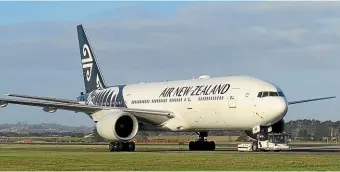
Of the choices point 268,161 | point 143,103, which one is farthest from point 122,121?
point 268,161

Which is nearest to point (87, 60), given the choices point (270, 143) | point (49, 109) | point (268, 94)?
point (49, 109)

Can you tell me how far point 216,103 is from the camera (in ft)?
136

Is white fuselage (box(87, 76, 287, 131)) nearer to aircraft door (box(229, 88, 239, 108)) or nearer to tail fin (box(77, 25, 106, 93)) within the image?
aircraft door (box(229, 88, 239, 108))

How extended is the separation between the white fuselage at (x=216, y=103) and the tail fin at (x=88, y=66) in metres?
9.00

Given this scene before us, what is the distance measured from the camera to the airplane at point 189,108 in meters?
39.4

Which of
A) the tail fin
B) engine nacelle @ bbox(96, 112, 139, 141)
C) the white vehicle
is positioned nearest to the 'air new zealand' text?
engine nacelle @ bbox(96, 112, 139, 141)

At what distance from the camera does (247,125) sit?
40.1 meters

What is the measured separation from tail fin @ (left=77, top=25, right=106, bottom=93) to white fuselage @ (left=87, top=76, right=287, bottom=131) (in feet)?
29.5

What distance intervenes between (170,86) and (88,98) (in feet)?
35.5

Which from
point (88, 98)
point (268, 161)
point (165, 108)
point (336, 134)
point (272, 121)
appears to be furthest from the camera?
point (336, 134)

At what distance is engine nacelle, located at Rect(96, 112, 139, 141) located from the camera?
139ft

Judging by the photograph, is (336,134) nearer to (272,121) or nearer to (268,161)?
(272,121)

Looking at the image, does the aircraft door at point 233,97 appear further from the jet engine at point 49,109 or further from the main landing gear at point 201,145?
the jet engine at point 49,109

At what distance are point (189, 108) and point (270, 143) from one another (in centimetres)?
700
